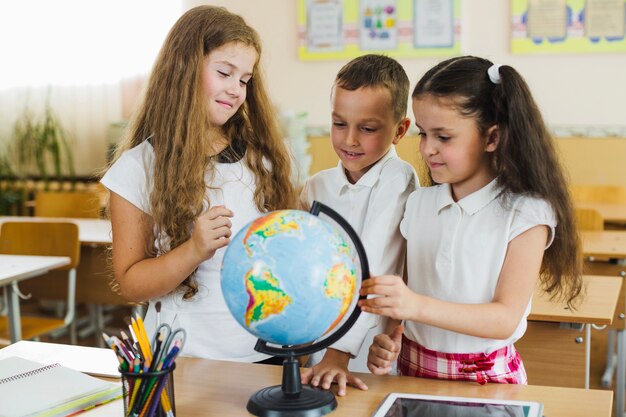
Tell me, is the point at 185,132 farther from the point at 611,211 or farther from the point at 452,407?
the point at 611,211

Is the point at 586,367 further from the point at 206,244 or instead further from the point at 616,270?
the point at 206,244

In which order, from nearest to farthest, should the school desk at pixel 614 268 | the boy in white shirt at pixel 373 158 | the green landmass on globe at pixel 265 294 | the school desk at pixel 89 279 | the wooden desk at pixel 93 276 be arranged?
the green landmass on globe at pixel 265 294 < the boy in white shirt at pixel 373 158 < the school desk at pixel 614 268 < the school desk at pixel 89 279 < the wooden desk at pixel 93 276

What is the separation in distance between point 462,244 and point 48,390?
0.82m

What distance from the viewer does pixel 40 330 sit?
3318 millimetres

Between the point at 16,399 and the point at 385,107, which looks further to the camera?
the point at 385,107

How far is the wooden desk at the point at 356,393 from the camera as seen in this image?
1.25 m

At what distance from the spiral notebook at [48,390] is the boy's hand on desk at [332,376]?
359 mm

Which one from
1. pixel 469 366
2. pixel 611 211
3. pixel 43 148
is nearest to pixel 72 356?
pixel 469 366

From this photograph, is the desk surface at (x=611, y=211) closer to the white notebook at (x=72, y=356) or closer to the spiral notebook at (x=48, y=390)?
the white notebook at (x=72, y=356)

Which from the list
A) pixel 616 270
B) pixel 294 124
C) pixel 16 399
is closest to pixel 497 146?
pixel 16 399

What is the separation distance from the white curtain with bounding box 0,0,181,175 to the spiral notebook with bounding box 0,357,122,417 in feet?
14.9

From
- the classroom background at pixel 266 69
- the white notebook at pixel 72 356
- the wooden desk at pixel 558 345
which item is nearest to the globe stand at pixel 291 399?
the white notebook at pixel 72 356

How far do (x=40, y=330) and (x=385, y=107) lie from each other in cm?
236

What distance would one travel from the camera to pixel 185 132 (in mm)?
1612
